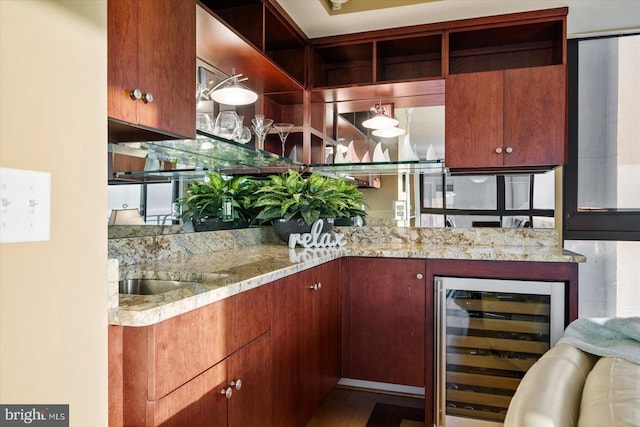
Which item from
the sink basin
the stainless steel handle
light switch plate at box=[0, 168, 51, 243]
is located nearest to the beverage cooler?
the stainless steel handle

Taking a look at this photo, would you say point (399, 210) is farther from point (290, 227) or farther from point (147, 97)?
point (147, 97)

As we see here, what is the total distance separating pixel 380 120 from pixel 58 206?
2.56 meters

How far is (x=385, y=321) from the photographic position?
98.0 inches

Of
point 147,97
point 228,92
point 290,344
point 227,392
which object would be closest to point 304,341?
point 290,344

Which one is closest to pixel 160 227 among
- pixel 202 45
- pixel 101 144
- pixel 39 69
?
pixel 202 45

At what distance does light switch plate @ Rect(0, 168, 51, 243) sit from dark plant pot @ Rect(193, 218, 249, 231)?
153 cm

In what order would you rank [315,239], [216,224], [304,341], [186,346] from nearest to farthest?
[186,346]
[304,341]
[216,224]
[315,239]

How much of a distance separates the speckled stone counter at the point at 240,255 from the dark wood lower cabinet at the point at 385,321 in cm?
10

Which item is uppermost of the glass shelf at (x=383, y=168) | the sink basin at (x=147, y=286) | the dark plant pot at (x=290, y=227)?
the glass shelf at (x=383, y=168)

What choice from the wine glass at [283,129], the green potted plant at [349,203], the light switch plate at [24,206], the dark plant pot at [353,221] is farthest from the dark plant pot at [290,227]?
the light switch plate at [24,206]

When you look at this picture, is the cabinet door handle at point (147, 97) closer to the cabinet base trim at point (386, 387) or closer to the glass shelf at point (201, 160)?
the glass shelf at point (201, 160)

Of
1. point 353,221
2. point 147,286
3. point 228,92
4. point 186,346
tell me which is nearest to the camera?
point 186,346

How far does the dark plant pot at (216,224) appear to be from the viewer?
7.62ft

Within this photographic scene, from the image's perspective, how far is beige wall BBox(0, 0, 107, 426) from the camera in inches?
27.7
